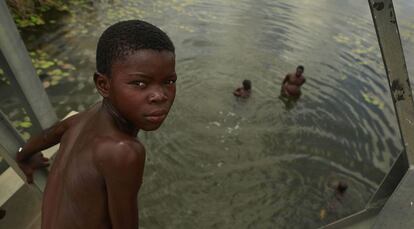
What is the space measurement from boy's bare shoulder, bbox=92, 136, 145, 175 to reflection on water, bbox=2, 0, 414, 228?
287 cm

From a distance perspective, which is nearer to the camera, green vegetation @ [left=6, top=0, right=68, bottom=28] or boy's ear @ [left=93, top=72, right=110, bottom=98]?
boy's ear @ [left=93, top=72, right=110, bottom=98]

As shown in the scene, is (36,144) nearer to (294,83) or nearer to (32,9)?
(294,83)

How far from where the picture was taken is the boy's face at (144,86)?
1.41 meters

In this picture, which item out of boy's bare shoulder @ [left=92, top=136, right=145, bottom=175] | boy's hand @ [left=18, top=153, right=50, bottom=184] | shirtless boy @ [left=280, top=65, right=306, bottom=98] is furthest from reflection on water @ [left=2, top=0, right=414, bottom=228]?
boy's bare shoulder @ [left=92, top=136, right=145, bottom=175]

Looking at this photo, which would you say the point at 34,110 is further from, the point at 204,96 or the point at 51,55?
the point at 51,55

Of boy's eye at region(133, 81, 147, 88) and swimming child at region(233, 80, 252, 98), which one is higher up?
boy's eye at region(133, 81, 147, 88)

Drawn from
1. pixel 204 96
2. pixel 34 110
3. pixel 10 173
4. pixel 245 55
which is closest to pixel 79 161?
pixel 34 110

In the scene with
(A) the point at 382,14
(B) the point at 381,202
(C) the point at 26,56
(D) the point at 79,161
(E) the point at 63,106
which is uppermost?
(A) the point at 382,14

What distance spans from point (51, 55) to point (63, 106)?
175 centimetres

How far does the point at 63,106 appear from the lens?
18.5ft

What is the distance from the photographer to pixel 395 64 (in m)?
1.41

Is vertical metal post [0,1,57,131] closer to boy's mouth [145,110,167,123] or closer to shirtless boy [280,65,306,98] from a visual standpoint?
boy's mouth [145,110,167,123]

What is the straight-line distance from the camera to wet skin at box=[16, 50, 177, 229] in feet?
4.74

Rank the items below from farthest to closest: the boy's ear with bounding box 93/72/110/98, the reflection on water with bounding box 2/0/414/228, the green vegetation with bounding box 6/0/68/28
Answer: the green vegetation with bounding box 6/0/68/28 → the reflection on water with bounding box 2/0/414/228 → the boy's ear with bounding box 93/72/110/98
